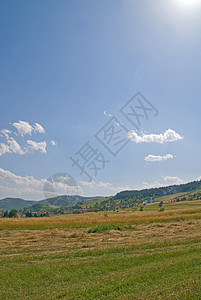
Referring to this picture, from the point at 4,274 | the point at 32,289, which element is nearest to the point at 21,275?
the point at 4,274

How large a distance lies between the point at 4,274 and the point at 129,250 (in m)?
8.14

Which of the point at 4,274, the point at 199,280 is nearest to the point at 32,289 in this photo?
the point at 4,274

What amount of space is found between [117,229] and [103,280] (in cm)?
1857

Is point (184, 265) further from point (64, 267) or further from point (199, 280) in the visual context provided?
point (64, 267)

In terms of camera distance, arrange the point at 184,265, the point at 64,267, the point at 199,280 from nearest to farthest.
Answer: the point at 199,280 → the point at 184,265 → the point at 64,267

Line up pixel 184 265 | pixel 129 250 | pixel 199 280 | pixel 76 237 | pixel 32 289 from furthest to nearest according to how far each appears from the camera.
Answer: pixel 76 237
pixel 129 250
pixel 184 265
pixel 32 289
pixel 199 280

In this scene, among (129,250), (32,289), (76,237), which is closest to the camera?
(32,289)

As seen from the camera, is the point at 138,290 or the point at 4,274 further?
the point at 4,274

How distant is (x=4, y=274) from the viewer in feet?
37.5

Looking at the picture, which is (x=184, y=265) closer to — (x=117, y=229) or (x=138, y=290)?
(x=138, y=290)

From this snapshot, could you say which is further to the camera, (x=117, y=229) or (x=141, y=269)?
(x=117, y=229)

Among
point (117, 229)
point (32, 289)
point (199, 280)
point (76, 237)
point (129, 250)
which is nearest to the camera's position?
point (199, 280)

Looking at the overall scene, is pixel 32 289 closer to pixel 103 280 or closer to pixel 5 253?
pixel 103 280

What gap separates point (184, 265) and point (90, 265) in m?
4.85
